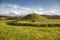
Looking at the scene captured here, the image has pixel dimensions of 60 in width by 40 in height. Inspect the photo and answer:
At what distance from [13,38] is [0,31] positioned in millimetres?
1944

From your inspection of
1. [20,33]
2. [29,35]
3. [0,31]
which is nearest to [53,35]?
[29,35]

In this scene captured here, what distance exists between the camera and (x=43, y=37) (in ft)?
36.8

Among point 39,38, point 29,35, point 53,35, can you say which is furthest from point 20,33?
point 53,35

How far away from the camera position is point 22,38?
10969mm

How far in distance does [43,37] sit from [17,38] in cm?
230

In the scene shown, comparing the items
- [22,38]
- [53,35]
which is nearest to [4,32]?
[22,38]

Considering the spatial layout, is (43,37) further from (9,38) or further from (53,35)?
Result: (9,38)

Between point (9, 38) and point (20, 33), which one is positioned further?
point (20, 33)

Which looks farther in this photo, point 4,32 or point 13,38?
point 4,32

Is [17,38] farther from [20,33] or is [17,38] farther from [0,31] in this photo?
[0,31]

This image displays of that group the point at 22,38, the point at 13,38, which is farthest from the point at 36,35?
the point at 13,38

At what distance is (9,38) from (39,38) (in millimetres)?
2626

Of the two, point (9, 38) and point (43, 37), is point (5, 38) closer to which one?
point (9, 38)

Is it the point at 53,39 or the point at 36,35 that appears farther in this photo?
the point at 36,35
